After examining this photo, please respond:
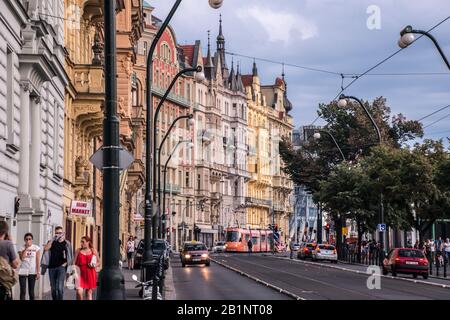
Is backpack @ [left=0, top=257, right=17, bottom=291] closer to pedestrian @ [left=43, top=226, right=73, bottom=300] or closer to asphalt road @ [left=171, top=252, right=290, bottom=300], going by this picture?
pedestrian @ [left=43, top=226, right=73, bottom=300]

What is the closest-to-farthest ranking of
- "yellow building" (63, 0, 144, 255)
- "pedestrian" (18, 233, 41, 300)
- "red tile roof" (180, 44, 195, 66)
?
"pedestrian" (18, 233, 41, 300)
"yellow building" (63, 0, 144, 255)
"red tile roof" (180, 44, 195, 66)

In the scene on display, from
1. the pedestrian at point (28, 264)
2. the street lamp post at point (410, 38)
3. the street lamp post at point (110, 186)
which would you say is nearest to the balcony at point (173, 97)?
the street lamp post at point (410, 38)

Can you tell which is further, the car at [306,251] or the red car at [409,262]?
the car at [306,251]

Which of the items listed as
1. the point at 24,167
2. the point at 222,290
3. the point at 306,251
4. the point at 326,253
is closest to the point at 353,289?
the point at 222,290

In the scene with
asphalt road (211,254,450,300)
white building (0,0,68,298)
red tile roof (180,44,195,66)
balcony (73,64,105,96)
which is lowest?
asphalt road (211,254,450,300)

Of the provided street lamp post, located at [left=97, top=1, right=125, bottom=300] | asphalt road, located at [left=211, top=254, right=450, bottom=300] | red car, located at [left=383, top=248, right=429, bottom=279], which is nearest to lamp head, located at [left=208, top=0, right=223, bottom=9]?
asphalt road, located at [left=211, top=254, right=450, bottom=300]

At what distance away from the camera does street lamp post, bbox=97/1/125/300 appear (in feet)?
52.4

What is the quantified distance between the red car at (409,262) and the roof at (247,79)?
370 feet

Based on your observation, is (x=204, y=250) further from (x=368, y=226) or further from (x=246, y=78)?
(x=246, y=78)

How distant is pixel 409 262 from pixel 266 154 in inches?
4560

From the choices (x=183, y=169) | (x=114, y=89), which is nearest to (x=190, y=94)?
(x=183, y=169)

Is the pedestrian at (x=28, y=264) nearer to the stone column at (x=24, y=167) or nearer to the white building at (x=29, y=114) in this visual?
the white building at (x=29, y=114)

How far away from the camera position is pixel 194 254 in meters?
65.5

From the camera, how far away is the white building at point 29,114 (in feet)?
82.3
